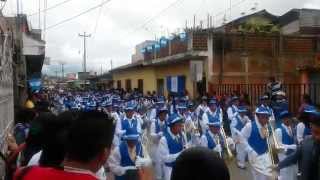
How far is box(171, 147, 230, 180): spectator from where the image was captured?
2258mm

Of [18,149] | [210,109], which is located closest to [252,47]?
[210,109]

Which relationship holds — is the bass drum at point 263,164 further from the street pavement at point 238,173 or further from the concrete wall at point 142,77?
the concrete wall at point 142,77

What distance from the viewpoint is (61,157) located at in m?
3.43

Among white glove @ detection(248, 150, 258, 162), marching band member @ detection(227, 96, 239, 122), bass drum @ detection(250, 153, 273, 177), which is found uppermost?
marching band member @ detection(227, 96, 239, 122)

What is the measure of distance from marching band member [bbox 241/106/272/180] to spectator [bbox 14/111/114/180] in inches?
260

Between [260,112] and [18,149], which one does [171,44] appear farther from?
[18,149]

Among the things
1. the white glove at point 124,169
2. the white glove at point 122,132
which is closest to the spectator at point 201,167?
the white glove at point 124,169

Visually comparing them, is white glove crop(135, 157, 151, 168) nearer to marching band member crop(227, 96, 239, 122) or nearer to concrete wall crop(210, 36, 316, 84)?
marching band member crop(227, 96, 239, 122)

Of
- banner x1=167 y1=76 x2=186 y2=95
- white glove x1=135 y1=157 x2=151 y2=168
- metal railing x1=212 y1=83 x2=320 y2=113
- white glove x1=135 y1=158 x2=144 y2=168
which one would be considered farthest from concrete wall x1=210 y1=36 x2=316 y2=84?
white glove x1=135 y1=158 x2=144 y2=168

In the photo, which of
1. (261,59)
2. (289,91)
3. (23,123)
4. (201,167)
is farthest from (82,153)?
(261,59)

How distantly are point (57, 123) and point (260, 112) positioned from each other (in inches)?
247

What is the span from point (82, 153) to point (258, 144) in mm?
7007

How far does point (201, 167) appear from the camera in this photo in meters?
2.27

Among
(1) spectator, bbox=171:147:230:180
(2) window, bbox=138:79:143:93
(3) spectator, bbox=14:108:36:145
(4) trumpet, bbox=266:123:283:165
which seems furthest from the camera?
(2) window, bbox=138:79:143:93
